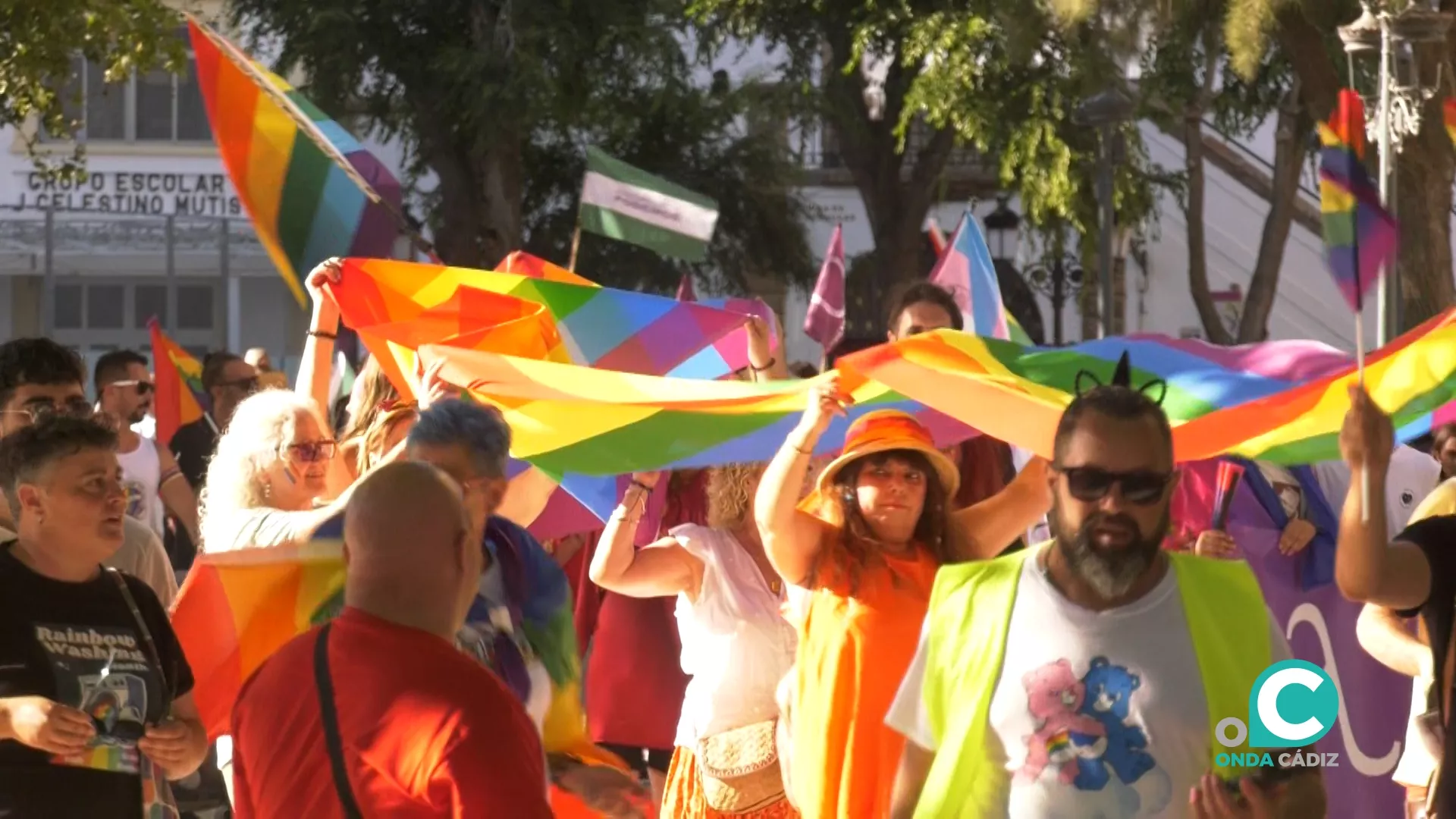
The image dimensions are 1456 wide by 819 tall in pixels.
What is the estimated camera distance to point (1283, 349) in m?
6.70

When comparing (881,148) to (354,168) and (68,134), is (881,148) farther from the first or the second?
(354,168)

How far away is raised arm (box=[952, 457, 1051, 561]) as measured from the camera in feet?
19.1

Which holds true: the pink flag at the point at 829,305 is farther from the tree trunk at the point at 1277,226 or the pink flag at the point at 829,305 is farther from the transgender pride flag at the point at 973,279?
the tree trunk at the point at 1277,226

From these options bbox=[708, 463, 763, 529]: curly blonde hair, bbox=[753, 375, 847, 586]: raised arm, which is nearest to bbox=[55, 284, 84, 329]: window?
bbox=[708, 463, 763, 529]: curly blonde hair

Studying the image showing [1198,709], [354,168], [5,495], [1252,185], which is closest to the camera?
[1198,709]

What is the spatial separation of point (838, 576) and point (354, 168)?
3775 mm

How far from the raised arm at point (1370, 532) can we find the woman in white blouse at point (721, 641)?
2.04 meters

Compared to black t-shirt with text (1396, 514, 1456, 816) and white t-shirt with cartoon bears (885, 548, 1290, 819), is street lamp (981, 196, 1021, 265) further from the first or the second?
white t-shirt with cartoon bears (885, 548, 1290, 819)

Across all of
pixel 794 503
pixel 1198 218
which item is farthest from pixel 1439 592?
pixel 1198 218

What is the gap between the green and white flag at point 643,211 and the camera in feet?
36.9

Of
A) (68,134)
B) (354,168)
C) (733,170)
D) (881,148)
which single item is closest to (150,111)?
(733,170)

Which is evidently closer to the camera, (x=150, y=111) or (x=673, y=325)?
(x=673, y=325)


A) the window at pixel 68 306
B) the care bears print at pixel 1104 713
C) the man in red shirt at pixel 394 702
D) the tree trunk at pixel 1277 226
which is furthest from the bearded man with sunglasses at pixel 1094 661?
the window at pixel 68 306

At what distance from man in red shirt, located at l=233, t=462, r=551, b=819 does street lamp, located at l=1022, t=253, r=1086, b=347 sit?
61.9 ft
